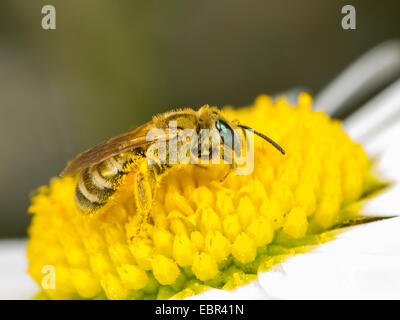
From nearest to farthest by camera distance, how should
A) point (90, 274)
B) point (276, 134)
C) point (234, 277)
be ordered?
point (234, 277), point (90, 274), point (276, 134)

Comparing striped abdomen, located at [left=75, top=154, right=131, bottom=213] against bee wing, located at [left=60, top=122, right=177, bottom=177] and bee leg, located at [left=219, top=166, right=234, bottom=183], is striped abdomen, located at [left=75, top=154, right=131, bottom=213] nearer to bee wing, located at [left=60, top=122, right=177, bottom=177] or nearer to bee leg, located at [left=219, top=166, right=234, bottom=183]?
bee wing, located at [left=60, top=122, right=177, bottom=177]

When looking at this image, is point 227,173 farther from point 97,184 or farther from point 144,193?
point 97,184

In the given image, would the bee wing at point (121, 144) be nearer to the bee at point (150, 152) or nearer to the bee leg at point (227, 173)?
the bee at point (150, 152)

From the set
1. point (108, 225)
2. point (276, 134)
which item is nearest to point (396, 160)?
point (276, 134)

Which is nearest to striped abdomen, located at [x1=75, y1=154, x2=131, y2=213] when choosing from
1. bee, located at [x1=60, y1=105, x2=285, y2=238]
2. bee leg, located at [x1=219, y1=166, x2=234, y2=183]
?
bee, located at [x1=60, y1=105, x2=285, y2=238]

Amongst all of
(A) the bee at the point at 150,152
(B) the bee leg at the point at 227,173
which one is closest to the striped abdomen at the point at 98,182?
(A) the bee at the point at 150,152
